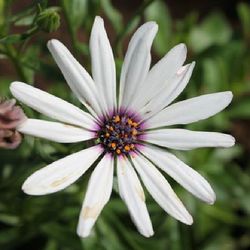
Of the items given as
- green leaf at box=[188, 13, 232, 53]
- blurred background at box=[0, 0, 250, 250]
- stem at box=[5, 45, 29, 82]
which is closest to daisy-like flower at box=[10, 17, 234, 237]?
blurred background at box=[0, 0, 250, 250]

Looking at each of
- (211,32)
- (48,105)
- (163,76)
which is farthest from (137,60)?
(211,32)

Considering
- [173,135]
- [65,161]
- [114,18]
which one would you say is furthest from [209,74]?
[65,161]

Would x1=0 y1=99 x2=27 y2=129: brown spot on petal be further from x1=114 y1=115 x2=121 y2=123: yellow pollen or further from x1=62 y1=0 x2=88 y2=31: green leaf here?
x1=62 y1=0 x2=88 y2=31: green leaf

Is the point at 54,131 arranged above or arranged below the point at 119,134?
above

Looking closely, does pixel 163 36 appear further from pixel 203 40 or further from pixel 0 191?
pixel 0 191

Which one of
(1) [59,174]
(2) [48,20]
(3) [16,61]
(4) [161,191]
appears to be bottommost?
(4) [161,191]

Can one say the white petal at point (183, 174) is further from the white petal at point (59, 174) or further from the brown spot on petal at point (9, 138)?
the brown spot on petal at point (9, 138)

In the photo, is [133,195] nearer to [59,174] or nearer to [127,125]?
[59,174]
